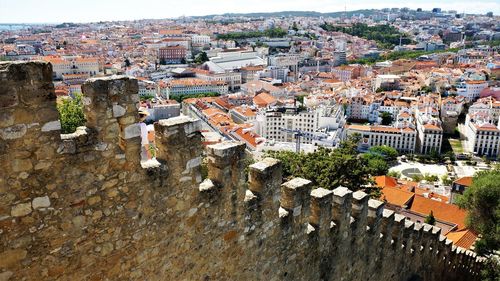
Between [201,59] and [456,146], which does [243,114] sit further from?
[201,59]

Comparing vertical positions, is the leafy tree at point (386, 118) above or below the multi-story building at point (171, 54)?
below

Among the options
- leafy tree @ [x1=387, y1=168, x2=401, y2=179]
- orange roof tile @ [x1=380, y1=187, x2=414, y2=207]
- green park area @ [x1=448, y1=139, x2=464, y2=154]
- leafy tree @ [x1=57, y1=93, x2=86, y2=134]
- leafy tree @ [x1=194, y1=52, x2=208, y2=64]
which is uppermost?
leafy tree @ [x1=57, y1=93, x2=86, y2=134]

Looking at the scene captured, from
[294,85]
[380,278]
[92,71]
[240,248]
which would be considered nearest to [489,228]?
[380,278]

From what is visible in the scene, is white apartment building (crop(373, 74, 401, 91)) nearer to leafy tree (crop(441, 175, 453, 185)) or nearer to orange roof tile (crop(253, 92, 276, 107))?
orange roof tile (crop(253, 92, 276, 107))

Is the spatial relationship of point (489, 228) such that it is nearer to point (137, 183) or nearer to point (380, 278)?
point (380, 278)

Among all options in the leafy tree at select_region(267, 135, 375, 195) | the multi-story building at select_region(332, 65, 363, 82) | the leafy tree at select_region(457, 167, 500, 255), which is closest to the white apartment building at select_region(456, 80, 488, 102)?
the multi-story building at select_region(332, 65, 363, 82)

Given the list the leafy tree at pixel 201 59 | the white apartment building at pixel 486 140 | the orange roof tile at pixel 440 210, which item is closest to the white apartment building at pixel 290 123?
the white apartment building at pixel 486 140

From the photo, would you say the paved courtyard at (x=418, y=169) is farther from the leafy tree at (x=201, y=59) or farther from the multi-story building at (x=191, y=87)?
the leafy tree at (x=201, y=59)

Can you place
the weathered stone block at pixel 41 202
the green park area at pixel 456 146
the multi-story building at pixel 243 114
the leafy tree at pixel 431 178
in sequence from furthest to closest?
the multi-story building at pixel 243 114, the green park area at pixel 456 146, the leafy tree at pixel 431 178, the weathered stone block at pixel 41 202
